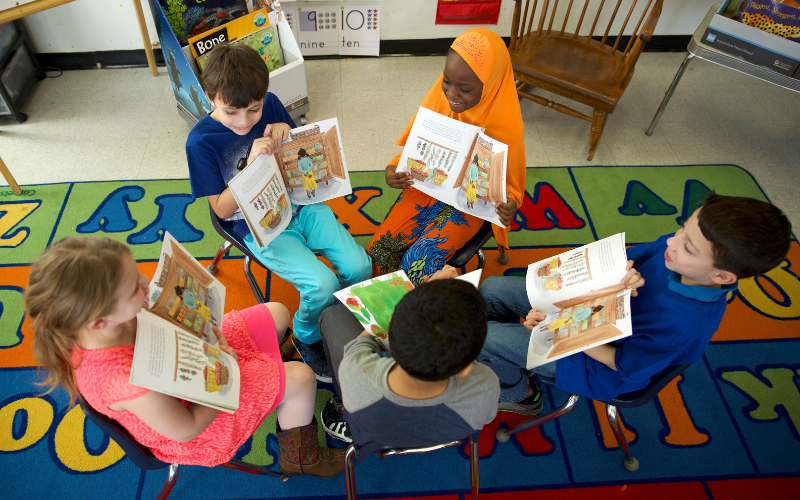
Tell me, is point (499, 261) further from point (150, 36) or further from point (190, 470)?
point (150, 36)

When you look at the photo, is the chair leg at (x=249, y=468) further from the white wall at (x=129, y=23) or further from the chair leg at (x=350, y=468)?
the white wall at (x=129, y=23)

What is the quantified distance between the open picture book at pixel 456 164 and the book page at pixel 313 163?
0.92 ft

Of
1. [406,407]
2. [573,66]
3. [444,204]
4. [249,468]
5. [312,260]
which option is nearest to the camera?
[406,407]

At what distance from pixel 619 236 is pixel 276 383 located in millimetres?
1195

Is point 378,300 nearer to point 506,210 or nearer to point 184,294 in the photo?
point 184,294

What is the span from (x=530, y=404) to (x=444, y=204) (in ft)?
2.98

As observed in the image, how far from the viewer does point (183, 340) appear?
47.6 inches

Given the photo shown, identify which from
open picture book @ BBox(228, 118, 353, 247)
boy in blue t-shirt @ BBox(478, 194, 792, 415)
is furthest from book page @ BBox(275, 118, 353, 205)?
boy in blue t-shirt @ BBox(478, 194, 792, 415)

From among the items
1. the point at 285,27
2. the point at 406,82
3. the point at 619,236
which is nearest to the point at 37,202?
the point at 285,27

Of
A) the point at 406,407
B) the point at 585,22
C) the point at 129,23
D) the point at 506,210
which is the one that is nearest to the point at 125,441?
the point at 406,407


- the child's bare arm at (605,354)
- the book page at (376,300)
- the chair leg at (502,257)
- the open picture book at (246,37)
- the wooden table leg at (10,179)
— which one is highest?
the open picture book at (246,37)

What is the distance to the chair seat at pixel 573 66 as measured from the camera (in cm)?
270

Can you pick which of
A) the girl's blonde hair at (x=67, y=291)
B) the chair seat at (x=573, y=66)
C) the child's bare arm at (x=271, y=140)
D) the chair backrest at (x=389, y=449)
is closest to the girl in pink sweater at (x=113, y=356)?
the girl's blonde hair at (x=67, y=291)

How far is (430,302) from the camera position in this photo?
41.8 inches
